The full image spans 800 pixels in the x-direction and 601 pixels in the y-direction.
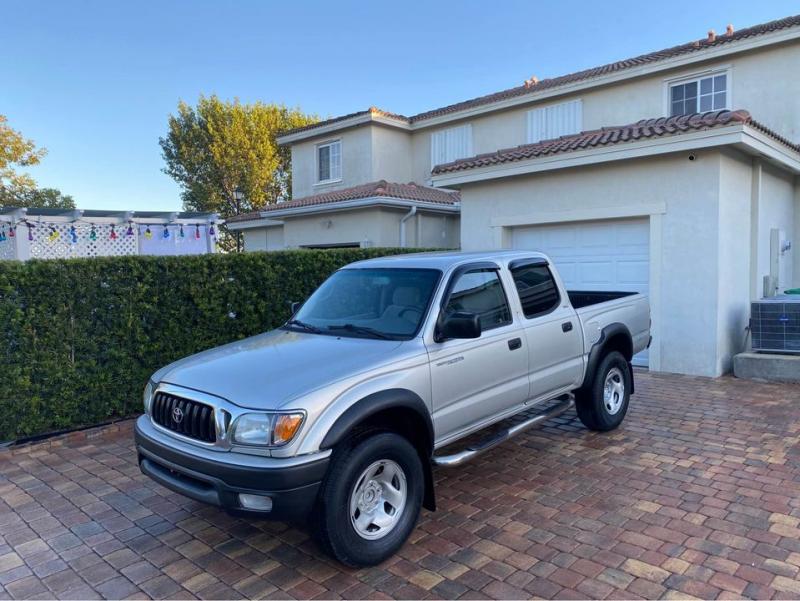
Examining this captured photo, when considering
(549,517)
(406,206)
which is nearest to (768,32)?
(406,206)

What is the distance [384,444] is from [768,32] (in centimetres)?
1364

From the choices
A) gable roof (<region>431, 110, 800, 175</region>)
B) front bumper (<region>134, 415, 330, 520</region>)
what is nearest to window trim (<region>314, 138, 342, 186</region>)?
gable roof (<region>431, 110, 800, 175</region>)

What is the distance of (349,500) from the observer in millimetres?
3264

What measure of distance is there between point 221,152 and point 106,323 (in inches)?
1032

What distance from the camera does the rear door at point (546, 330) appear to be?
491 cm

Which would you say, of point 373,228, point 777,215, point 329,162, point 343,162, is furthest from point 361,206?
point 777,215

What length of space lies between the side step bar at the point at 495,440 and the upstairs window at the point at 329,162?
1617 centimetres

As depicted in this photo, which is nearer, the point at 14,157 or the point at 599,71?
the point at 599,71

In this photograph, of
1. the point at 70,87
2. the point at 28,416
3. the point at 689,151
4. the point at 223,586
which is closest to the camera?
the point at 223,586

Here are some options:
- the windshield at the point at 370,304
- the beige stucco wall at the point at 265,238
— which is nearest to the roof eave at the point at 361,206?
the beige stucco wall at the point at 265,238

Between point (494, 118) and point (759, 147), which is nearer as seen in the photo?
point (759, 147)

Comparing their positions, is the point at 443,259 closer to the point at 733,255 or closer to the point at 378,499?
the point at 378,499

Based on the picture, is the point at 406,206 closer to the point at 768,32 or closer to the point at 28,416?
the point at 768,32

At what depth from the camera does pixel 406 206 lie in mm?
14859
